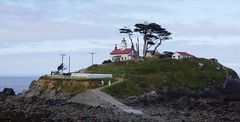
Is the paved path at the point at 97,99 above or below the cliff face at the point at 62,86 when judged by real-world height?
below

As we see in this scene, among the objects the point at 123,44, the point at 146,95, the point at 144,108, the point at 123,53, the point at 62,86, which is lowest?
the point at 144,108

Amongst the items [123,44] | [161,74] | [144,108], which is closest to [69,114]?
[144,108]

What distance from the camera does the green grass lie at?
75688mm

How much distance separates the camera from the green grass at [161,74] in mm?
75688

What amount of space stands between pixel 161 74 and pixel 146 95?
13564 mm

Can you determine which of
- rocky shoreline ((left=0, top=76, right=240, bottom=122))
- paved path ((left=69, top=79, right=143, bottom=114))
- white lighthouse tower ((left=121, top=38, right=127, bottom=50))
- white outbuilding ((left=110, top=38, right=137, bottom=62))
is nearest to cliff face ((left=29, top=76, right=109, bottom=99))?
rocky shoreline ((left=0, top=76, right=240, bottom=122))

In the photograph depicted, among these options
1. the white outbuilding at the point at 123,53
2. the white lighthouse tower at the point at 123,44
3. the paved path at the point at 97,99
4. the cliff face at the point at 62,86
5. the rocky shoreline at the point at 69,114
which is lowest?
the rocky shoreline at the point at 69,114

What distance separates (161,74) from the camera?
85.6 metres

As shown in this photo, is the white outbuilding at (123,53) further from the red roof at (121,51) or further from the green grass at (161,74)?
the green grass at (161,74)

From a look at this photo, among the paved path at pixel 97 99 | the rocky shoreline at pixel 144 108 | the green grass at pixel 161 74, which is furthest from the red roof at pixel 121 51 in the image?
the paved path at pixel 97 99

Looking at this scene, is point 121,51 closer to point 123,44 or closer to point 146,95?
point 123,44

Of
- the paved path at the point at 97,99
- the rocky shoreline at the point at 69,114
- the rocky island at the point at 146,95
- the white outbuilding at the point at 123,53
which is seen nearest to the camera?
the rocky shoreline at the point at 69,114

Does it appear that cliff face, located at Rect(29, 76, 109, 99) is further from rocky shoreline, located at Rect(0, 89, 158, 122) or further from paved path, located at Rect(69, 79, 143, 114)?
rocky shoreline, located at Rect(0, 89, 158, 122)

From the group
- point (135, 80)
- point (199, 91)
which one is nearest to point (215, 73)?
point (199, 91)
